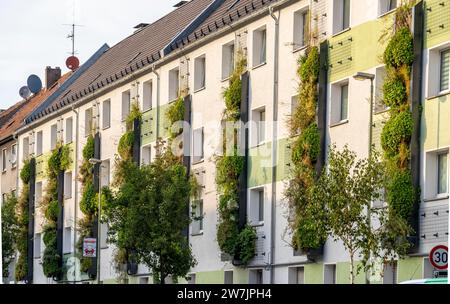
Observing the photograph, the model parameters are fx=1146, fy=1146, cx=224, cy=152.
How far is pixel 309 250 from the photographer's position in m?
34.2

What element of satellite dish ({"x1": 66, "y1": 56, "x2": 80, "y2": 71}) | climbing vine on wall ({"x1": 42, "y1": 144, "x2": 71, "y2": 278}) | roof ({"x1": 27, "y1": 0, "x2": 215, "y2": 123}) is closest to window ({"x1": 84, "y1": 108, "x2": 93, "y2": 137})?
roof ({"x1": 27, "y1": 0, "x2": 215, "y2": 123})

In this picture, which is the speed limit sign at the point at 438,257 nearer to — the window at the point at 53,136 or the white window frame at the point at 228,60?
the window at the point at 53,136

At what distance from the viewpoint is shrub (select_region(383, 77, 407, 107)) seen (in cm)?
2903

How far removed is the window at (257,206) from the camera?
120 ft

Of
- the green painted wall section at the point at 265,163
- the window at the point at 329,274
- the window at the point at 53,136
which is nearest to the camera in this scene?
the window at the point at 53,136

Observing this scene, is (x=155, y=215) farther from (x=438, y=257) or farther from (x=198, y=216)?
(x=438, y=257)

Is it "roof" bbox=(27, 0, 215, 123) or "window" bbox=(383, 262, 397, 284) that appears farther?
"roof" bbox=(27, 0, 215, 123)

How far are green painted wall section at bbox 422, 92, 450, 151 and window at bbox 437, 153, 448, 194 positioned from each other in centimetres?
36

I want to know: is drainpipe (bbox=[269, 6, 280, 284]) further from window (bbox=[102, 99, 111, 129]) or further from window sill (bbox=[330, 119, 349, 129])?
window (bbox=[102, 99, 111, 129])

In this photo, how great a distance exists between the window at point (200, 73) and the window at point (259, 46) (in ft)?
6.67

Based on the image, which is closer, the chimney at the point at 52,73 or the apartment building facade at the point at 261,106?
the chimney at the point at 52,73

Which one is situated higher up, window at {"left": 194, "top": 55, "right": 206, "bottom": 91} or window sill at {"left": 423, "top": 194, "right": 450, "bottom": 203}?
window at {"left": 194, "top": 55, "right": 206, "bottom": 91}

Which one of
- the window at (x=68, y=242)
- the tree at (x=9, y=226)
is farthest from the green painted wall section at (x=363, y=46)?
the tree at (x=9, y=226)

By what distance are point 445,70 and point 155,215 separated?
15670mm
